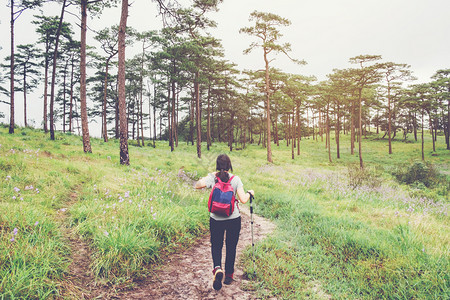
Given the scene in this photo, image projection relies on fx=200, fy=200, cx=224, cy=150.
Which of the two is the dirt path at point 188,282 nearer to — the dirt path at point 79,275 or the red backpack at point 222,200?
the dirt path at point 79,275

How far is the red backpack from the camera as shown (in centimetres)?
307

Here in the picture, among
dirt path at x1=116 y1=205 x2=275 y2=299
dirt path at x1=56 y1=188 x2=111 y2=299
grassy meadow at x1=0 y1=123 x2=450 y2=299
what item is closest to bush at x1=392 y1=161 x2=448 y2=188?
grassy meadow at x1=0 y1=123 x2=450 y2=299

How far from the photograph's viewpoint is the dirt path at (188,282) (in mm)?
3109

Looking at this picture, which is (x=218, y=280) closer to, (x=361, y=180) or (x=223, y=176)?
(x=223, y=176)

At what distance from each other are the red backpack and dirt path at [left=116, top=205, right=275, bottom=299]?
1.28 m

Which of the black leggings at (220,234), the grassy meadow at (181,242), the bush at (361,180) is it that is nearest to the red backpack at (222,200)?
the black leggings at (220,234)

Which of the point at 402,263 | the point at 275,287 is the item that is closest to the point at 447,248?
the point at 402,263

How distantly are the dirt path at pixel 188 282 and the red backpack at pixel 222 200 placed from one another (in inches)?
50.6

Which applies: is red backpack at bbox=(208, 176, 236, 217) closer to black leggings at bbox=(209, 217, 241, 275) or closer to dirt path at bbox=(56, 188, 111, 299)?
black leggings at bbox=(209, 217, 241, 275)

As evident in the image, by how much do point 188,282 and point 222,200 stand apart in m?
1.65

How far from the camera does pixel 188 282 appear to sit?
345cm

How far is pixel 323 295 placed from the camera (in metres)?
3.13

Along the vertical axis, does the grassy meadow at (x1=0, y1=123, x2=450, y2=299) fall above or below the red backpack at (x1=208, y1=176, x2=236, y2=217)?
below

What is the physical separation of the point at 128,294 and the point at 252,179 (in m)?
10.0
